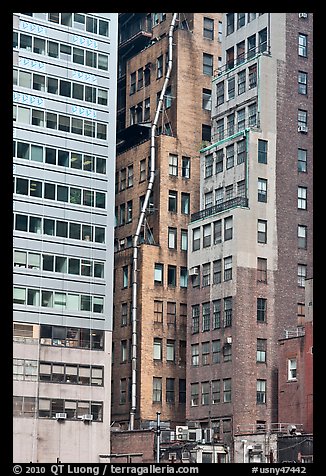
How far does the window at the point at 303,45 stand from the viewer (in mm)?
117312

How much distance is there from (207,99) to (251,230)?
21.5 metres

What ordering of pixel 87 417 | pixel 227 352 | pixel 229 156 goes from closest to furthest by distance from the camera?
pixel 227 352 < pixel 87 417 < pixel 229 156

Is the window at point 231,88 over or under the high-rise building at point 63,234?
over

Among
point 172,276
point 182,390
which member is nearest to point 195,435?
point 182,390

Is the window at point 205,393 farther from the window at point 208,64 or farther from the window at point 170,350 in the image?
the window at point 208,64

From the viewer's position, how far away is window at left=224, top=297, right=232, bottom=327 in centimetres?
10906

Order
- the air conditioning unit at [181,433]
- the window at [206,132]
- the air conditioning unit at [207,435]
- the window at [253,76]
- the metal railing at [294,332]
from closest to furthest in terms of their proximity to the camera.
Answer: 1. the air conditioning unit at [207,435]
2. the air conditioning unit at [181,433]
3. the metal railing at [294,332]
4. the window at [253,76]
5. the window at [206,132]

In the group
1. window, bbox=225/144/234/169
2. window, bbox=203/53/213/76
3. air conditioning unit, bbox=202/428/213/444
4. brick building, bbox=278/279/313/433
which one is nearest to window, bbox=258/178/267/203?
window, bbox=225/144/234/169

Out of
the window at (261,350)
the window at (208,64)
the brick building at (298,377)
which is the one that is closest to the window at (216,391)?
the window at (261,350)

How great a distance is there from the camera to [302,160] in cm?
11556

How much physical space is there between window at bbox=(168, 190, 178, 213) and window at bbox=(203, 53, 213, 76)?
48.7 feet

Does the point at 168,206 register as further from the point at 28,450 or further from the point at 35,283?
the point at 28,450

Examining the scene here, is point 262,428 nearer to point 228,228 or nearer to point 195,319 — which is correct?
point 195,319
